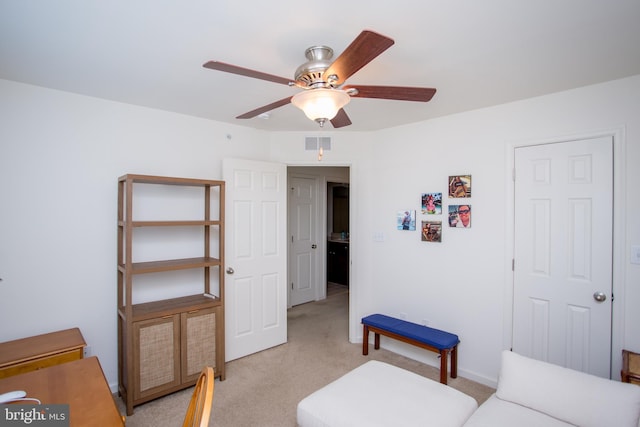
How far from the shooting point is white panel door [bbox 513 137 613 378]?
236 cm

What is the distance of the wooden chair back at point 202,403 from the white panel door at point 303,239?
150 inches

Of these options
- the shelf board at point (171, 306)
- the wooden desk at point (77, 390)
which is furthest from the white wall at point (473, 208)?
the wooden desk at point (77, 390)

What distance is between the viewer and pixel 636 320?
2.22m

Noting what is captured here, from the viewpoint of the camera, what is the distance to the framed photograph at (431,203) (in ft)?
10.6

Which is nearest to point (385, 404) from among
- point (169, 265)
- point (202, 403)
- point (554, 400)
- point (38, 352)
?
point (554, 400)

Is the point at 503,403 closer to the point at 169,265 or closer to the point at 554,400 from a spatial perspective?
the point at 554,400

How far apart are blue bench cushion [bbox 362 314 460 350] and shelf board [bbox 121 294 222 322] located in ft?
5.23

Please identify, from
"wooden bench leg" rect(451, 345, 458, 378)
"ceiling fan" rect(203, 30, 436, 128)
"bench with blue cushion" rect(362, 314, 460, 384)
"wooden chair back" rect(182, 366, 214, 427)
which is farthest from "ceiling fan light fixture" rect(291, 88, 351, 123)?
"wooden bench leg" rect(451, 345, 458, 378)

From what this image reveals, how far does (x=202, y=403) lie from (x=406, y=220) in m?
2.66

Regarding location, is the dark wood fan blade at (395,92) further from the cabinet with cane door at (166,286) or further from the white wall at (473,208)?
the cabinet with cane door at (166,286)

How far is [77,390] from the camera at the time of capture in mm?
1407

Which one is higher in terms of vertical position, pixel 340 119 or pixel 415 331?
pixel 340 119

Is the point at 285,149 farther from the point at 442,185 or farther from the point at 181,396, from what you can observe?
the point at 181,396

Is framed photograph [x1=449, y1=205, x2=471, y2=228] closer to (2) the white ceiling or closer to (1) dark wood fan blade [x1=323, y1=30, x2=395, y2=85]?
(2) the white ceiling
